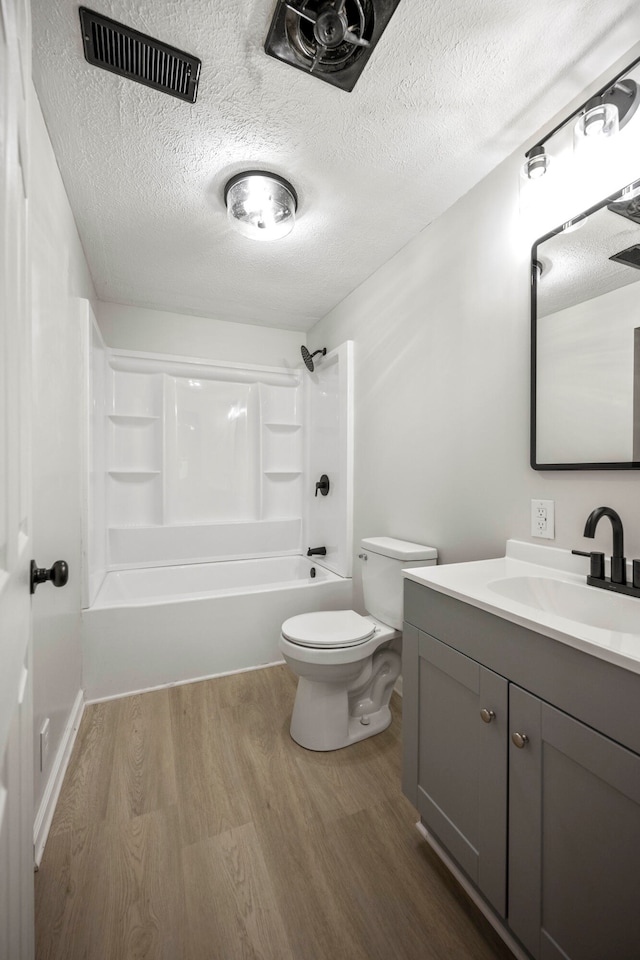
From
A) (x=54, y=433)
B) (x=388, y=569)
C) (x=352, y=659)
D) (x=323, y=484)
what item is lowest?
(x=352, y=659)

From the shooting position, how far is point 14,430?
2.15 ft

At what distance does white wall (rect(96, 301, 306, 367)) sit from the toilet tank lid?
193 centimetres

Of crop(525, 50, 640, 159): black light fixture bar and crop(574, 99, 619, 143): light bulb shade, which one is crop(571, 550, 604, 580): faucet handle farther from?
crop(525, 50, 640, 159): black light fixture bar

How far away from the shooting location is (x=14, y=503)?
2.11 feet

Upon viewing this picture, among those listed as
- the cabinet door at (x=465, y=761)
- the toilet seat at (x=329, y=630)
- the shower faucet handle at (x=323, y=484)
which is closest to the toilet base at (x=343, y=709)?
the toilet seat at (x=329, y=630)

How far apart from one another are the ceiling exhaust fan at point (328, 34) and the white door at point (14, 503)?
2.26 feet

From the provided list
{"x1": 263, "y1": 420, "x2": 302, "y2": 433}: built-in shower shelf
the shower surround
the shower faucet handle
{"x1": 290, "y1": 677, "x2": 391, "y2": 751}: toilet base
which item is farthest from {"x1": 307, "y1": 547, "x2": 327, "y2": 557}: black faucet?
{"x1": 290, "y1": 677, "x2": 391, "y2": 751}: toilet base

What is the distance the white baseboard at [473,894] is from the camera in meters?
1.03

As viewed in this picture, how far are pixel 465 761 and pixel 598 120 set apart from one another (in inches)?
71.0

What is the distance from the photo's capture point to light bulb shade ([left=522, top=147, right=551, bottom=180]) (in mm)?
1332

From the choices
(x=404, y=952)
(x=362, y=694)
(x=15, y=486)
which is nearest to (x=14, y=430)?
(x=15, y=486)

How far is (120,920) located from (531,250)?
2.37m

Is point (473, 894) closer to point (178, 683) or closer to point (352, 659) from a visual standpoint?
point (352, 659)

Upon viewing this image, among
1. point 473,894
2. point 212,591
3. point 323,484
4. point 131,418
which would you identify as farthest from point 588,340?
point 131,418
